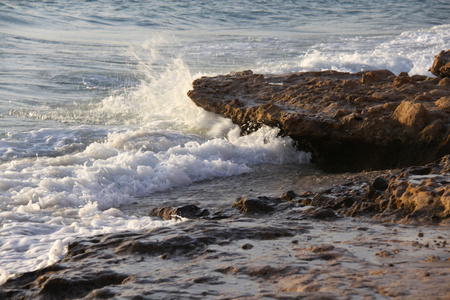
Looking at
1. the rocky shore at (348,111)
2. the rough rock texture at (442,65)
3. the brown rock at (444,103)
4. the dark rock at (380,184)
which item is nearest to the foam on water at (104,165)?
the rocky shore at (348,111)

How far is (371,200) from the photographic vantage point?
4.35m

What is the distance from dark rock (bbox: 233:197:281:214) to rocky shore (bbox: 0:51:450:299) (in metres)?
0.01

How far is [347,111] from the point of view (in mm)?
6230

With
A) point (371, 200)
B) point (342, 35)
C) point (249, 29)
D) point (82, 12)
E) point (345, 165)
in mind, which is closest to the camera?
point (371, 200)

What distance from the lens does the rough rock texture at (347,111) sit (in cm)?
578

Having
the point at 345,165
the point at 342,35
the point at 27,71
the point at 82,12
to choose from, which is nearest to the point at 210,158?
the point at 345,165

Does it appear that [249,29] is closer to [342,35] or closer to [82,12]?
[342,35]

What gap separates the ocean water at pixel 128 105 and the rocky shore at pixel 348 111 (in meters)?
0.35

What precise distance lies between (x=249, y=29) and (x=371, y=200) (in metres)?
16.3

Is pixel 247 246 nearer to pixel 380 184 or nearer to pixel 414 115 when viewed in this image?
pixel 380 184

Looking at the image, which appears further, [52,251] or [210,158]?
[210,158]

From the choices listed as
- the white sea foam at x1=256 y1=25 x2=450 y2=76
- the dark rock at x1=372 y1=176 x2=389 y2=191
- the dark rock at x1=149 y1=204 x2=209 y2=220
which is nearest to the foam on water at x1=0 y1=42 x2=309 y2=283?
the dark rock at x1=149 y1=204 x2=209 y2=220

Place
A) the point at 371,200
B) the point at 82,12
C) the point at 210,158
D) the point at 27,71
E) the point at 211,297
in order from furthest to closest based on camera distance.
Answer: the point at 82,12, the point at 27,71, the point at 210,158, the point at 371,200, the point at 211,297

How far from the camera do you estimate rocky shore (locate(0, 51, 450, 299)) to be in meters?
2.84
